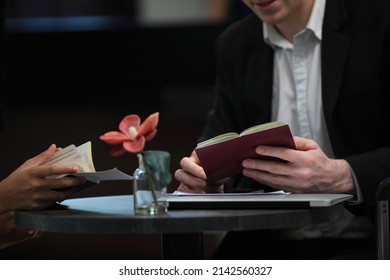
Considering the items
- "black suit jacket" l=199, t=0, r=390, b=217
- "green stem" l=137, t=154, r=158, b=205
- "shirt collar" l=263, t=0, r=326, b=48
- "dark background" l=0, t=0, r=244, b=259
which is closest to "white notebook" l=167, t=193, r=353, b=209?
"green stem" l=137, t=154, r=158, b=205

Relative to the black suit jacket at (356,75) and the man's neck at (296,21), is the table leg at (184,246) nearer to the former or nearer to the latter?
the black suit jacket at (356,75)

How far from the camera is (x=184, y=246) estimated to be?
6.52 feet

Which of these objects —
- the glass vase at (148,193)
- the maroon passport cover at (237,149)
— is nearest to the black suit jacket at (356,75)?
the maroon passport cover at (237,149)

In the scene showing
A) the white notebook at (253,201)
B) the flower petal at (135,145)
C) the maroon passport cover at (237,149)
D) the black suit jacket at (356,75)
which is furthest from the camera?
the black suit jacket at (356,75)

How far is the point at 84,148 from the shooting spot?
2033 mm

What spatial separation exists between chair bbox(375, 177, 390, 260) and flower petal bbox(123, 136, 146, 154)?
0.62m

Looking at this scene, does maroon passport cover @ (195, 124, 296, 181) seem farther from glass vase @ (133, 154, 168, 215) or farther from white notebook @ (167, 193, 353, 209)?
glass vase @ (133, 154, 168, 215)

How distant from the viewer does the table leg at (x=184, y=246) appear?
199cm

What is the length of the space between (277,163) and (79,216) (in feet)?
1.66

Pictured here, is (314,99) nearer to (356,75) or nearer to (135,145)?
(356,75)

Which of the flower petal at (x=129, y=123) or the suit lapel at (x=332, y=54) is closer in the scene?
the flower petal at (x=129, y=123)

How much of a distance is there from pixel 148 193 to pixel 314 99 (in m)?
1.03

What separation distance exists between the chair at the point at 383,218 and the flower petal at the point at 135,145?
62 cm
